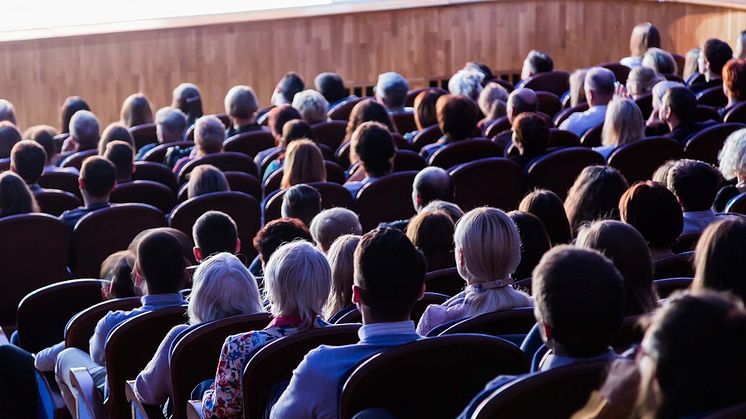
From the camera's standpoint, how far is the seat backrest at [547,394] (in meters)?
2.21

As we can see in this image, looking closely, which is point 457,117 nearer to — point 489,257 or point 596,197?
point 596,197

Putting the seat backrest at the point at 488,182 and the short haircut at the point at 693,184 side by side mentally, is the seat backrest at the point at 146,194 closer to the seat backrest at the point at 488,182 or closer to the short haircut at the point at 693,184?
the seat backrest at the point at 488,182

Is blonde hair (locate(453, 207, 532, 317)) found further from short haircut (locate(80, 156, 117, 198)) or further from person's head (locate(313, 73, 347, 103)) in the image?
person's head (locate(313, 73, 347, 103))

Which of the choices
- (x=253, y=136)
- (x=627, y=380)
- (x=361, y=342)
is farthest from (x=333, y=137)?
(x=627, y=380)

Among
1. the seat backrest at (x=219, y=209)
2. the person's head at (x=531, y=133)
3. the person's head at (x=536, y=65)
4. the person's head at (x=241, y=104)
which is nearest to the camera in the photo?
the seat backrest at (x=219, y=209)

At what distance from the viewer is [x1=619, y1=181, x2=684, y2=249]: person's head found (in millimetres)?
3963

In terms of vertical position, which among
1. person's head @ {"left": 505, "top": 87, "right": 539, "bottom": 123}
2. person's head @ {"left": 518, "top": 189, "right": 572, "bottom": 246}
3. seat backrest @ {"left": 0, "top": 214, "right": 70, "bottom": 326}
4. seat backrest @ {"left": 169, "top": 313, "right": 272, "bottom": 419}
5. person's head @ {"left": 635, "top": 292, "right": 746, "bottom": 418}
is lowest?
seat backrest @ {"left": 0, "top": 214, "right": 70, "bottom": 326}

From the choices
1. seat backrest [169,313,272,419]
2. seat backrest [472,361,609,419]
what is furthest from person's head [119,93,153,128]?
seat backrest [472,361,609,419]

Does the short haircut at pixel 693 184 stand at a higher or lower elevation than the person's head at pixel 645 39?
lower

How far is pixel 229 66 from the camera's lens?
1310cm

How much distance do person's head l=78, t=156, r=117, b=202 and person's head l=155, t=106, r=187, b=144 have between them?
2.53 metres

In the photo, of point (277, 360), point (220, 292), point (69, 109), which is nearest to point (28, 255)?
point (220, 292)

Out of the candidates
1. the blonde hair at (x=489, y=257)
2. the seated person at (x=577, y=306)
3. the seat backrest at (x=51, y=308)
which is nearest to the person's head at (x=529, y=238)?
the blonde hair at (x=489, y=257)

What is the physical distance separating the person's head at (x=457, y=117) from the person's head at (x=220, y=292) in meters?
3.61
